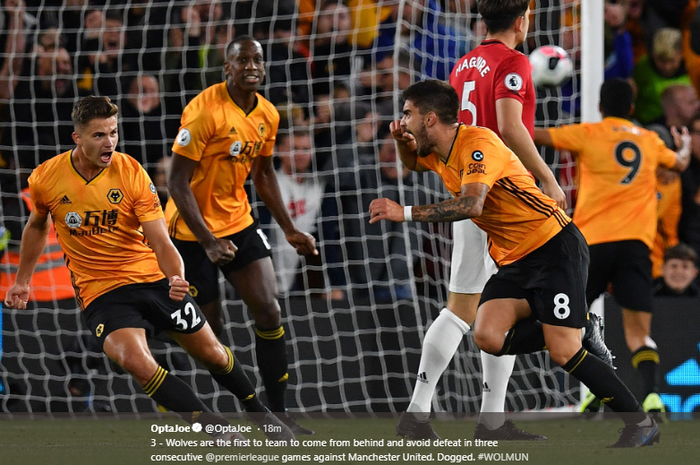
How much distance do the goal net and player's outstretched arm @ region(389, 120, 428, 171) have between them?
2.23 meters

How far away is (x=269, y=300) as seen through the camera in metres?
5.21

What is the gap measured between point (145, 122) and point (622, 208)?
12.4ft

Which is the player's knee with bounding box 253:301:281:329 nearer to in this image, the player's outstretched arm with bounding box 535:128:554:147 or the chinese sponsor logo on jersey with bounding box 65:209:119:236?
the chinese sponsor logo on jersey with bounding box 65:209:119:236

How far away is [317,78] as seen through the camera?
812 centimetres

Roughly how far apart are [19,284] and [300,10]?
177 inches

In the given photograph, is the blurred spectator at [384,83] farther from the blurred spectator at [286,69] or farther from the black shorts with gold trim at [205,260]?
the black shorts with gold trim at [205,260]

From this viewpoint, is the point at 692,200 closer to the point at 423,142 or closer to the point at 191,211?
the point at 423,142

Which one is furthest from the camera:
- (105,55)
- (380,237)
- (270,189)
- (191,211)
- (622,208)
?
(105,55)

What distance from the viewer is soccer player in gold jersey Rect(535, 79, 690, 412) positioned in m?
5.91

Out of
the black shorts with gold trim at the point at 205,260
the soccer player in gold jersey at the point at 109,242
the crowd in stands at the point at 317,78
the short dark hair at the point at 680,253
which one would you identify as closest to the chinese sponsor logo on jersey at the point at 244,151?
the black shorts with gold trim at the point at 205,260

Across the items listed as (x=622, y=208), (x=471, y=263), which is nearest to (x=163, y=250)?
(x=471, y=263)

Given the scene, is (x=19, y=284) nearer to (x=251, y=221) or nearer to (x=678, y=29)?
(x=251, y=221)

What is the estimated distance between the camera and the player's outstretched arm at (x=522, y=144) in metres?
4.46

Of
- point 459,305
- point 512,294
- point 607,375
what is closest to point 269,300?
point 459,305
